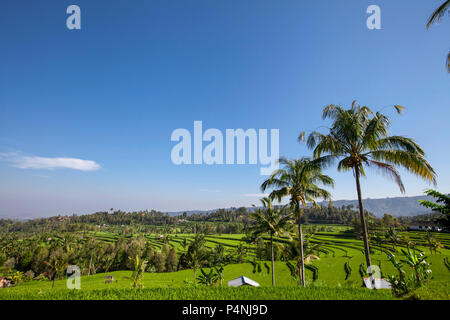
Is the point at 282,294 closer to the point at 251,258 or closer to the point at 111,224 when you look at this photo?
the point at 251,258

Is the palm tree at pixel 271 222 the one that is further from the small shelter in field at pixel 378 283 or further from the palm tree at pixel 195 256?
the palm tree at pixel 195 256

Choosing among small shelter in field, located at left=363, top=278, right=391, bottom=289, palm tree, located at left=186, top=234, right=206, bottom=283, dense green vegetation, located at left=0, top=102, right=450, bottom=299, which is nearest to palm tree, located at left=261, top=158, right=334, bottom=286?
dense green vegetation, located at left=0, top=102, right=450, bottom=299

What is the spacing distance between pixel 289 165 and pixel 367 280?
1038 centimetres

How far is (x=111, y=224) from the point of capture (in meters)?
180

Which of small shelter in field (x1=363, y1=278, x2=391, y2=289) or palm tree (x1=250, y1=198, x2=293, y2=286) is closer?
small shelter in field (x1=363, y1=278, x2=391, y2=289)

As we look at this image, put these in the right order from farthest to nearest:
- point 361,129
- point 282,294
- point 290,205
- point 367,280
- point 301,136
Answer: point 290,205 → point 301,136 → point 361,129 → point 367,280 → point 282,294

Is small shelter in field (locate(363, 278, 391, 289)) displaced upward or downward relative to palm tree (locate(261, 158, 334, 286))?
downward

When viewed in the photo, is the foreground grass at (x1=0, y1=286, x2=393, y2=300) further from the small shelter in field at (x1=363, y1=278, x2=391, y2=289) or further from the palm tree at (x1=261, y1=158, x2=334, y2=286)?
the palm tree at (x1=261, y1=158, x2=334, y2=286)

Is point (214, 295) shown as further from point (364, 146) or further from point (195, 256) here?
point (195, 256)

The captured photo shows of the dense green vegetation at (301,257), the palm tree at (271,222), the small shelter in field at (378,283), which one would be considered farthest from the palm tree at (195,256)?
the small shelter in field at (378,283)

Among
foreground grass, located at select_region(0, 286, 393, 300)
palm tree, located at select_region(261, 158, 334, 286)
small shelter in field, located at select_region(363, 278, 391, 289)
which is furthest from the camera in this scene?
palm tree, located at select_region(261, 158, 334, 286)

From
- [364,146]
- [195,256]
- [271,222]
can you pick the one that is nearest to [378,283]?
[364,146]

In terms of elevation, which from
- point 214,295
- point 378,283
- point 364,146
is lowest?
point 378,283
